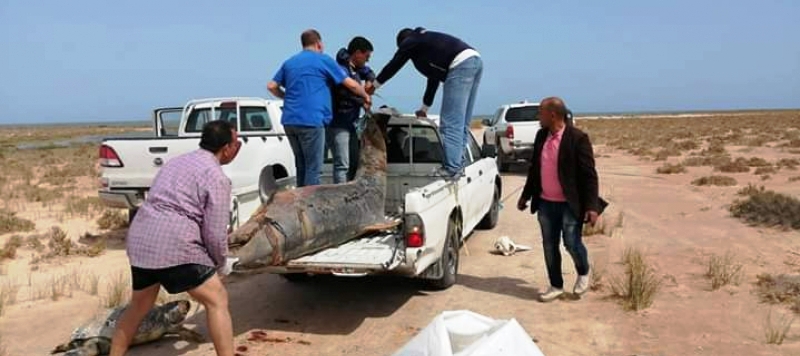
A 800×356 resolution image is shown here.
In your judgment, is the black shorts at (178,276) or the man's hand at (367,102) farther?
the man's hand at (367,102)

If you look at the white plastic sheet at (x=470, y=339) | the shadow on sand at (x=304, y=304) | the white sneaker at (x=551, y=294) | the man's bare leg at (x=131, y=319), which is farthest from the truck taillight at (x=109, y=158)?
the white plastic sheet at (x=470, y=339)

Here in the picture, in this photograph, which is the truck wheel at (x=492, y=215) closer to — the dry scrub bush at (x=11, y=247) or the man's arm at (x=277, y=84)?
the man's arm at (x=277, y=84)

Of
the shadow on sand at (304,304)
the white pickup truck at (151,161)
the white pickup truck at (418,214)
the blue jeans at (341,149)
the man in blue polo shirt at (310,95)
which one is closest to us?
the white pickup truck at (418,214)

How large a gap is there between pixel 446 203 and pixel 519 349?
3.22m

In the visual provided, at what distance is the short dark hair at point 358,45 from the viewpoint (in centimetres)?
743

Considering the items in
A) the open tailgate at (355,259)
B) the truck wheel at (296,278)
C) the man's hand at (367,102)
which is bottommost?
the truck wheel at (296,278)

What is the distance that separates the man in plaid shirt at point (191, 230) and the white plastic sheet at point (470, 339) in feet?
4.89

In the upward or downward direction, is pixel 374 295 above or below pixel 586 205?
below

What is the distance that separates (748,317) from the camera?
5.77 m

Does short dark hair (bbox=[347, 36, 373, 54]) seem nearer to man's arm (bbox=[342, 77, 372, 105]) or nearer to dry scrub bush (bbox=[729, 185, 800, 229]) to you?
man's arm (bbox=[342, 77, 372, 105])

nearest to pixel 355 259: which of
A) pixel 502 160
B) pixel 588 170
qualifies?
pixel 588 170

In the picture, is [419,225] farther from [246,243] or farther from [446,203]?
[246,243]

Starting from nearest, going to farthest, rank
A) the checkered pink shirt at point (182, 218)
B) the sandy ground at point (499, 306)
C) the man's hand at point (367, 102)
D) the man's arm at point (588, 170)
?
the checkered pink shirt at point (182, 218) < the sandy ground at point (499, 306) < the man's arm at point (588, 170) < the man's hand at point (367, 102)

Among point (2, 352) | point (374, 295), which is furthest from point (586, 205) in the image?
point (2, 352)
